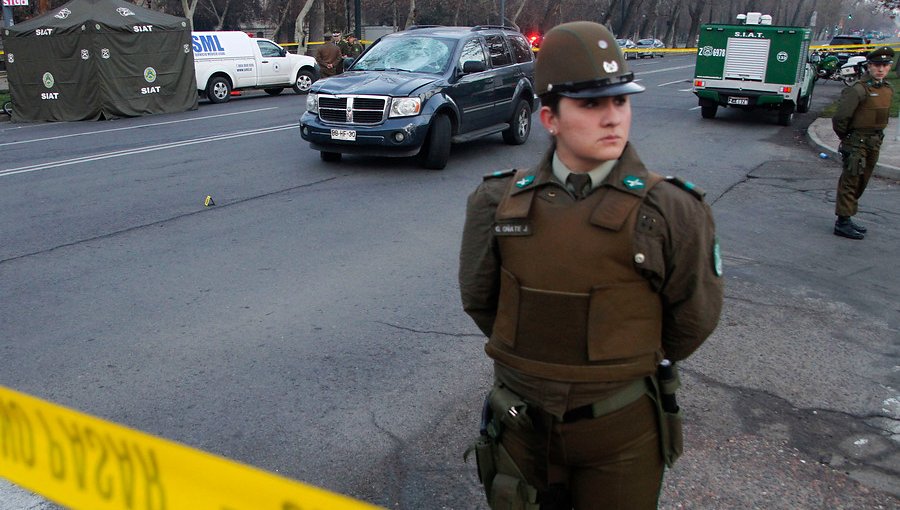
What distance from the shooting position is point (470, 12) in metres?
65.7

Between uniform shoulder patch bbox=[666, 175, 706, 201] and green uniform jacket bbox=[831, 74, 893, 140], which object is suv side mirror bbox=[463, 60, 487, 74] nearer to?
green uniform jacket bbox=[831, 74, 893, 140]

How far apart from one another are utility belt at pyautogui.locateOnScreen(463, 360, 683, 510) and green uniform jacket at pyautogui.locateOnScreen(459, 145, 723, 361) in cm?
13

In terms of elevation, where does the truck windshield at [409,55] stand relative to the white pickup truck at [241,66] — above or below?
above

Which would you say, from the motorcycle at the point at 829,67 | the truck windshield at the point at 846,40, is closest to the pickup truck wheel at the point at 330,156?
the motorcycle at the point at 829,67

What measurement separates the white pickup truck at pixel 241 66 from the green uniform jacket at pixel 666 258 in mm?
22331

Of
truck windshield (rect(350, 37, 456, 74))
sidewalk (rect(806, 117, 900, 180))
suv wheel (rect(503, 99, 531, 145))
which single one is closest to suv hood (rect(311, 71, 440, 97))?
truck windshield (rect(350, 37, 456, 74))

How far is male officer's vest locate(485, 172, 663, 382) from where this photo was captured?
6.59 feet

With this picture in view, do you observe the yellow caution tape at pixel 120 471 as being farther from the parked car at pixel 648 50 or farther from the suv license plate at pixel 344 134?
the parked car at pixel 648 50

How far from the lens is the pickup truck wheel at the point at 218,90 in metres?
23.7

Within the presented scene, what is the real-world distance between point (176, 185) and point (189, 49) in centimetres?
1283

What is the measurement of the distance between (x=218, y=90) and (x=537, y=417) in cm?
2338

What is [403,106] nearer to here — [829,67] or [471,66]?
[471,66]

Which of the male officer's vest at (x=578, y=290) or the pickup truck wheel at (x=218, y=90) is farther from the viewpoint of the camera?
the pickup truck wheel at (x=218, y=90)

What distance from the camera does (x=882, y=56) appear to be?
7.70 m
